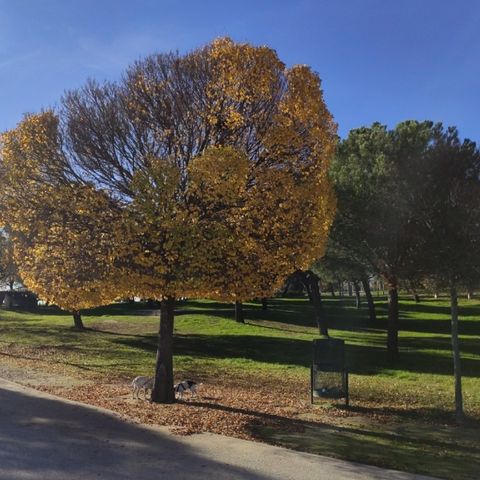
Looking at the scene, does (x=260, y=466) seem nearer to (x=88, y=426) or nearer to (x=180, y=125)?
(x=88, y=426)

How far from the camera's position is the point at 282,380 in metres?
16.4

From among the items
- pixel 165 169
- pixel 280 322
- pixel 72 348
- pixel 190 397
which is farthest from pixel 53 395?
pixel 280 322

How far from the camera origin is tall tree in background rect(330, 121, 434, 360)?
1638 centimetres

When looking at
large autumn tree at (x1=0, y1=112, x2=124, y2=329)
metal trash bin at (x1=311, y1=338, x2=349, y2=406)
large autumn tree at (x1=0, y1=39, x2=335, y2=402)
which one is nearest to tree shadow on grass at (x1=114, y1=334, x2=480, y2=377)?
metal trash bin at (x1=311, y1=338, x2=349, y2=406)

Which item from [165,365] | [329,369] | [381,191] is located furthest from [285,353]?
[165,365]

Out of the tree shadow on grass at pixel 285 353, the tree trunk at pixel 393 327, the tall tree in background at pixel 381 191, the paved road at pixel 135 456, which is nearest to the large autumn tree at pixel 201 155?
the paved road at pixel 135 456

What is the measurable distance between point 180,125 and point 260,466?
6.04m

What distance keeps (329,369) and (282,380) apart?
4126mm

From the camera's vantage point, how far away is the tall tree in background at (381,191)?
16375 millimetres

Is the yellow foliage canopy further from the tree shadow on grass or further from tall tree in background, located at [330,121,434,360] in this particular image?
the tree shadow on grass

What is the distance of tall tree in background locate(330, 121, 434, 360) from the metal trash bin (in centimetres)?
359

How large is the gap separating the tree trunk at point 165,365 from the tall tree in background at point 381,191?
6.04 m

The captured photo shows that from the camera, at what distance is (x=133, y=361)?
19.5 meters

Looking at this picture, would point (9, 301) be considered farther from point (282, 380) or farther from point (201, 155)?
point (201, 155)
